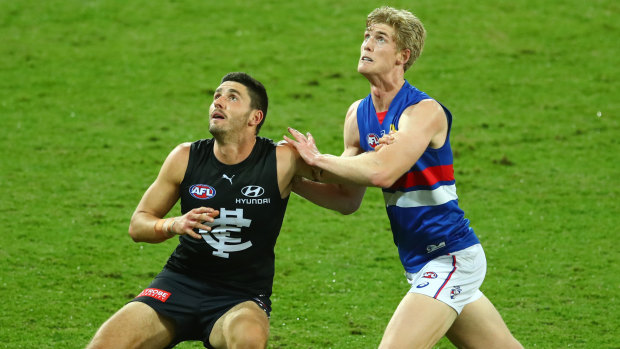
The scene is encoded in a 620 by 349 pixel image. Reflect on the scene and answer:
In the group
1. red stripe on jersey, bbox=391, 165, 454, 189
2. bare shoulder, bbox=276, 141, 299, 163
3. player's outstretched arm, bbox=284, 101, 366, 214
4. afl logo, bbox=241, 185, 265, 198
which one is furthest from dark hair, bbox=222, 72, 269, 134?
red stripe on jersey, bbox=391, 165, 454, 189

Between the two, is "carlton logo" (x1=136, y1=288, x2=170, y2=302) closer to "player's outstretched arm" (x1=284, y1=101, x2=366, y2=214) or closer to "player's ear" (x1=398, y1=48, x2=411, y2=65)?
"player's outstretched arm" (x1=284, y1=101, x2=366, y2=214)

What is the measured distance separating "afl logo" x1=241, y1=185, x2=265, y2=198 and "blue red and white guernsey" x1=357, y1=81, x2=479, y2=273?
0.74 metres

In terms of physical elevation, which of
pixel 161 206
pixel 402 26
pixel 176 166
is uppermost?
pixel 402 26

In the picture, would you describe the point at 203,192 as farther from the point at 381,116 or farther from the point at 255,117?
the point at 381,116

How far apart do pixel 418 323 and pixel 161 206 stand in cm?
166

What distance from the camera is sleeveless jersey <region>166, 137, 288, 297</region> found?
16.4ft

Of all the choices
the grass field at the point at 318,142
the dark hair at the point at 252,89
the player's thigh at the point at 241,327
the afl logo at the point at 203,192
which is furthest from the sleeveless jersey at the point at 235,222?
the grass field at the point at 318,142

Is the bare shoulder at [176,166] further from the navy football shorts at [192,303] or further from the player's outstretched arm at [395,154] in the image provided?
the player's outstretched arm at [395,154]

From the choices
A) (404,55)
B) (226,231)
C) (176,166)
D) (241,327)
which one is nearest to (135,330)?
(241,327)

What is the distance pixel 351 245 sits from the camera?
8297 millimetres

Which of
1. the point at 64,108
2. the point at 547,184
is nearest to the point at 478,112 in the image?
the point at 547,184

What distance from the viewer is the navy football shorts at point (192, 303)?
4.89 m

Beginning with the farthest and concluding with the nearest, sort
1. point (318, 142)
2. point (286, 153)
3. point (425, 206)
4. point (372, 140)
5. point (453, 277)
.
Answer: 1. point (318, 142)
2. point (286, 153)
3. point (372, 140)
4. point (425, 206)
5. point (453, 277)

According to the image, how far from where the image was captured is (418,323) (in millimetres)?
4441
